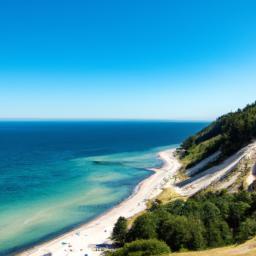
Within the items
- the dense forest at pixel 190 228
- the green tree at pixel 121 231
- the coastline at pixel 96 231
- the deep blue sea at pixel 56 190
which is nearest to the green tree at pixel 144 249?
the dense forest at pixel 190 228

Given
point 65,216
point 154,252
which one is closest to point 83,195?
point 65,216

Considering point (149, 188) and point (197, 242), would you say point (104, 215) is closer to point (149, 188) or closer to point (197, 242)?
point (149, 188)

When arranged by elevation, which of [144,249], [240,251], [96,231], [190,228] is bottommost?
[96,231]

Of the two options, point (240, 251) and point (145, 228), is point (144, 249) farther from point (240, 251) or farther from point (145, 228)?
point (240, 251)

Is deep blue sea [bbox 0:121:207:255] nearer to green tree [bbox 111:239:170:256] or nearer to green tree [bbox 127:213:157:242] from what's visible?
green tree [bbox 127:213:157:242]

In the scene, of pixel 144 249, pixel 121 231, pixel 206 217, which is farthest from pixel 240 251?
pixel 121 231

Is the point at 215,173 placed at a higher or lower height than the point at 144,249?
higher

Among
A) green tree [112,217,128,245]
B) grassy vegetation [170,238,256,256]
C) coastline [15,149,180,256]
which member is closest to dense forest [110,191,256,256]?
green tree [112,217,128,245]

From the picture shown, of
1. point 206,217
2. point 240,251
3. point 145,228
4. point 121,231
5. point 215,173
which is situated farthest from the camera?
point 215,173
